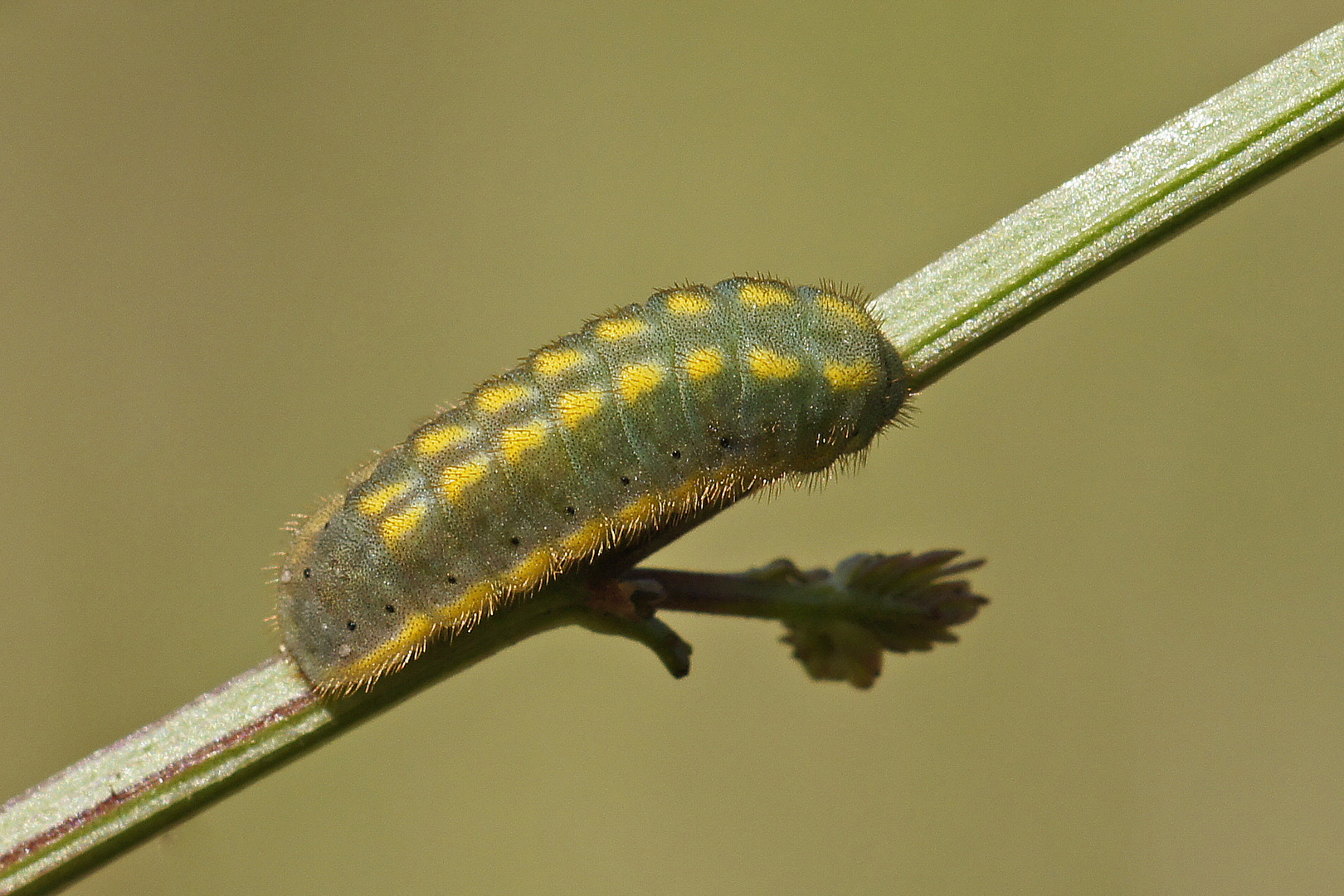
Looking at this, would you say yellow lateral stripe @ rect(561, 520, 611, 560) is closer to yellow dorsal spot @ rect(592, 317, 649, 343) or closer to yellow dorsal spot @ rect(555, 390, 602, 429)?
yellow dorsal spot @ rect(555, 390, 602, 429)

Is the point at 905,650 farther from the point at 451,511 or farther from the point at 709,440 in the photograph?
the point at 451,511

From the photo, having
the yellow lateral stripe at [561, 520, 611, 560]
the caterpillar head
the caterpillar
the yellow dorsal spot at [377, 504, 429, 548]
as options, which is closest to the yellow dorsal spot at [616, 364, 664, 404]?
the caterpillar

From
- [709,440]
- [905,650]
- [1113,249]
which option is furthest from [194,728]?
[1113,249]

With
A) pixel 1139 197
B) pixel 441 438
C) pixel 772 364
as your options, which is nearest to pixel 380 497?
pixel 441 438

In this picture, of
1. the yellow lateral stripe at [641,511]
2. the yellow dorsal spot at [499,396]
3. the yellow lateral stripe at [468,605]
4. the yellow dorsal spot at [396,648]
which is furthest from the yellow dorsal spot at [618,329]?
the yellow dorsal spot at [396,648]

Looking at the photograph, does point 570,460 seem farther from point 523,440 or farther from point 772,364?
point 772,364

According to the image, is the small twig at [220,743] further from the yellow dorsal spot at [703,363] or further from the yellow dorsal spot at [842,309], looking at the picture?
the yellow dorsal spot at [842,309]
